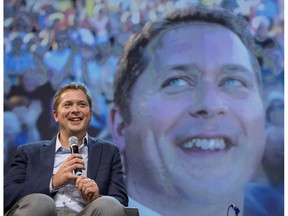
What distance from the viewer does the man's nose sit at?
12.5ft

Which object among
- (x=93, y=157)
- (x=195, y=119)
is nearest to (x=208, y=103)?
(x=195, y=119)

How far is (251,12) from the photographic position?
3.87 meters

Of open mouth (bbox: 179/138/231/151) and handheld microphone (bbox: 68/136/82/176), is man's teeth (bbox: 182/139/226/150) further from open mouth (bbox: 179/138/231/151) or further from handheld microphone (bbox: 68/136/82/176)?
handheld microphone (bbox: 68/136/82/176)

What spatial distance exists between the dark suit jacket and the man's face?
0.28ft

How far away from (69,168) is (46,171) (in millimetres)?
220

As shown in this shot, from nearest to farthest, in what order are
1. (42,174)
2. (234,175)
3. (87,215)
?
(87,215) → (42,174) → (234,175)

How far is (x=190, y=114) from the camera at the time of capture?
383 centimetres

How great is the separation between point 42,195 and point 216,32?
1997mm

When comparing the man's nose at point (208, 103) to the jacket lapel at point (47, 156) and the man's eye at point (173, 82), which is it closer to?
the man's eye at point (173, 82)

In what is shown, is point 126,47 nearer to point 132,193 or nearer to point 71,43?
point 71,43

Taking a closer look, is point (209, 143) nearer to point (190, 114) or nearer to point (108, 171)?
point (190, 114)

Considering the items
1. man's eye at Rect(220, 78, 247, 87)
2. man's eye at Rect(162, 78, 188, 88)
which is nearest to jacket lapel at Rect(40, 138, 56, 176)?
man's eye at Rect(162, 78, 188, 88)

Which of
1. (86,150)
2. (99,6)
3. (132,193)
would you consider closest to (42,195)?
(86,150)

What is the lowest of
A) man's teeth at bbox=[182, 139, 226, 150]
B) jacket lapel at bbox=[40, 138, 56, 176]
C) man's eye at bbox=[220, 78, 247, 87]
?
jacket lapel at bbox=[40, 138, 56, 176]
